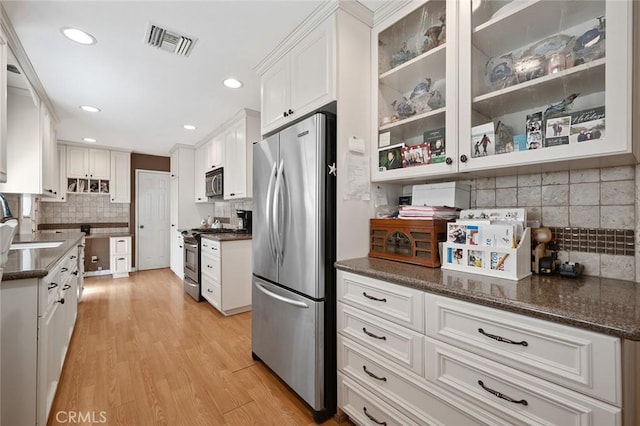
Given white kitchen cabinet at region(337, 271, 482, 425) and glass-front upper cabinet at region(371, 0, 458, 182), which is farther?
glass-front upper cabinet at region(371, 0, 458, 182)

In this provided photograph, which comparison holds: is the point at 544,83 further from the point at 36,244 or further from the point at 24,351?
the point at 36,244

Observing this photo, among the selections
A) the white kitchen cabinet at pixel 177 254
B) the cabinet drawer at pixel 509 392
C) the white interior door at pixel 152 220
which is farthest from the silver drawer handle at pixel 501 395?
the white interior door at pixel 152 220

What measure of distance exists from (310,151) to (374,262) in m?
0.74

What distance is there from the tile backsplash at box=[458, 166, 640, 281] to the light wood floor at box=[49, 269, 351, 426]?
5.22 ft

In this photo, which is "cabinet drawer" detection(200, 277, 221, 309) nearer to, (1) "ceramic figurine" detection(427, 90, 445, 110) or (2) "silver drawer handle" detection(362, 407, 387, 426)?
(2) "silver drawer handle" detection(362, 407, 387, 426)

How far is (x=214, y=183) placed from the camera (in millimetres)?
4199

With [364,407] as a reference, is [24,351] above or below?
above

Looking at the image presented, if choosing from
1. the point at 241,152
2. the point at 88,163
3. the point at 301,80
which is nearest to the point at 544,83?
the point at 301,80

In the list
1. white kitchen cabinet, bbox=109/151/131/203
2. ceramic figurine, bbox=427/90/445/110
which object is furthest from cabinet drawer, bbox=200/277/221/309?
white kitchen cabinet, bbox=109/151/131/203

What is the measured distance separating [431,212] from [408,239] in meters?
0.19

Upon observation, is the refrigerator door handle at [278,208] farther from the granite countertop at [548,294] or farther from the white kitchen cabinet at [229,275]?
the white kitchen cabinet at [229,275]

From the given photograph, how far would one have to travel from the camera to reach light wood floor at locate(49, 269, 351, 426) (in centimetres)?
169

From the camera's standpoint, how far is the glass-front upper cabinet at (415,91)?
1454 millimetres

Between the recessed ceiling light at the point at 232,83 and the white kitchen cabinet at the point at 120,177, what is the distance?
4010 millimetres
